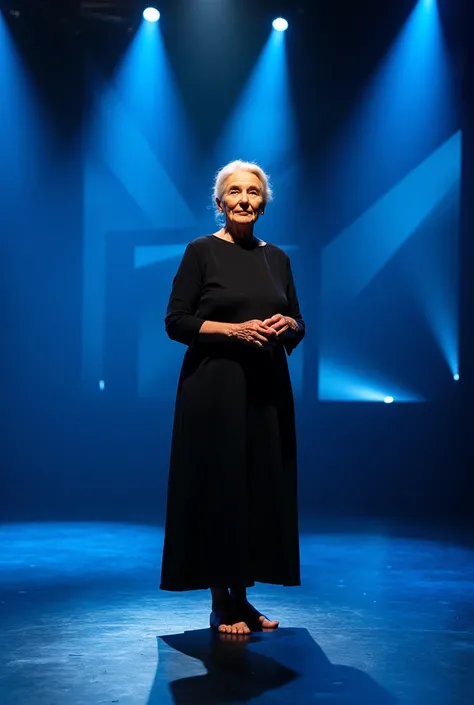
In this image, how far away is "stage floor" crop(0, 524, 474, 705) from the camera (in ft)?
6.89

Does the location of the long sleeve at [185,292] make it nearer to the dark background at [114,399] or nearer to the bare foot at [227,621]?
the bare foot at [227,621]

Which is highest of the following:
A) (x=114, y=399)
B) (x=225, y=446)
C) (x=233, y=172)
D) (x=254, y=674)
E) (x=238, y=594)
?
(x=233, y=172)

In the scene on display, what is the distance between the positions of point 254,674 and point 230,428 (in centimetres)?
66

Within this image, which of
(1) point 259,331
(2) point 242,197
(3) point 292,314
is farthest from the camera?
(3) point 292,314

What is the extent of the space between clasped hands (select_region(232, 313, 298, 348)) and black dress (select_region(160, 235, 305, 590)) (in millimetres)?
50

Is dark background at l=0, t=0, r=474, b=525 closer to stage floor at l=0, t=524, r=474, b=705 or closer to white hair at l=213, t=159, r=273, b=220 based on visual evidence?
stage floor at l=0, t=524, r=474, b=705

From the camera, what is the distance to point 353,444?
18.8 ft

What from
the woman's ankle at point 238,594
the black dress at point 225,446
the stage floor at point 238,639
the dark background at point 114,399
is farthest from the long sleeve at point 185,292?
the dark background at point 114,399

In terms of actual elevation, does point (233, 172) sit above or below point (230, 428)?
above

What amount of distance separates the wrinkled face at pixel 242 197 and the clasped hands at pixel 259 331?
0.31 metres

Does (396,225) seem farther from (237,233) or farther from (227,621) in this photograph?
(227,621)

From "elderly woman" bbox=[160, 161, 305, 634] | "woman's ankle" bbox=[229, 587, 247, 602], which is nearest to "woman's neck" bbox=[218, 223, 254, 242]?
"elderly woman" bbox=[160, 161, 305, 634]

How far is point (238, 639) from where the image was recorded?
2547mm

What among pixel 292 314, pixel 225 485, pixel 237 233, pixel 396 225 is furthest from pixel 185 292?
pixel 396 225
